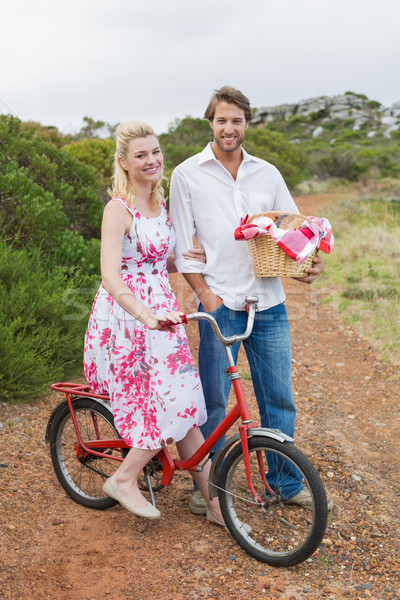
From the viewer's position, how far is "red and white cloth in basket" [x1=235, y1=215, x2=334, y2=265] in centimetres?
274

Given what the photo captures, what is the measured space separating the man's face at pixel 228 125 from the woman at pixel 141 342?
0.31 m

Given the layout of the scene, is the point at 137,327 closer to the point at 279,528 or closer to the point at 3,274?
the point at 279,528

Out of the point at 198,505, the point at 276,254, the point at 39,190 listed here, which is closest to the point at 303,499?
the point at 198,505

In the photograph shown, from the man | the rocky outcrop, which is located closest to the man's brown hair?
the man

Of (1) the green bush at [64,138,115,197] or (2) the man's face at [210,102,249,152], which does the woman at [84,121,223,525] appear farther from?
(1) the green bush at [64,138,115,197]

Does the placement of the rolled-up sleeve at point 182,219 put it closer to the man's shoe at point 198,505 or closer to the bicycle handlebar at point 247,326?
the bicycle handlebar at point 247,326

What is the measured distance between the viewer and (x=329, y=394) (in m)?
5.40

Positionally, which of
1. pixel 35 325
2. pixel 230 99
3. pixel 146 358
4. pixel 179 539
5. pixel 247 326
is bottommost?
pixel 179 539

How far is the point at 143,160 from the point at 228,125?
440 mm

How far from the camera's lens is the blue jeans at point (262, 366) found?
3.06 meters

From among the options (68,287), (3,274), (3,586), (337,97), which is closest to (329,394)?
(68,287)

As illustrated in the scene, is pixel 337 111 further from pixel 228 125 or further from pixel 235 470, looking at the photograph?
pixel 235 470

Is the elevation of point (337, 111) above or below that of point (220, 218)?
above

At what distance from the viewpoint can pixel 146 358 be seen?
2896 millimetres
